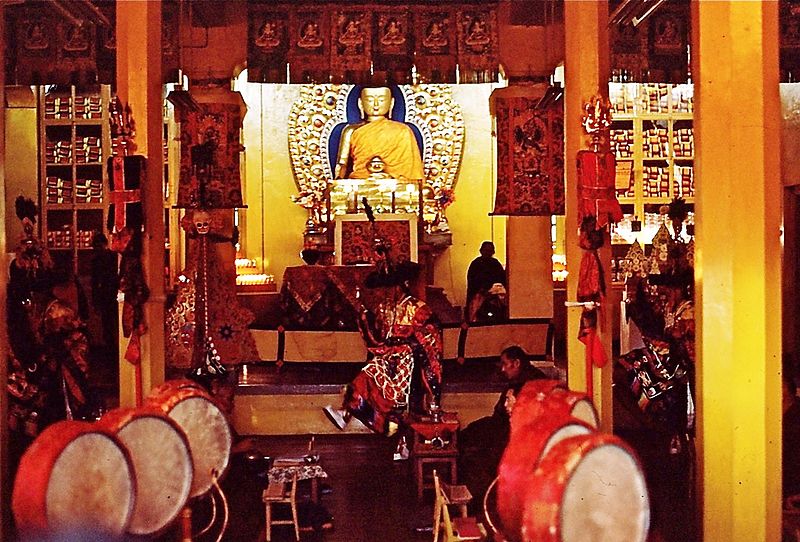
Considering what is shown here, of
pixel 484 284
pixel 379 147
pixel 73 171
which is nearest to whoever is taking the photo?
pixel 484 284

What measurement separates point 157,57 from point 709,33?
11.5 ft

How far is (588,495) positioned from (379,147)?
10408 mm

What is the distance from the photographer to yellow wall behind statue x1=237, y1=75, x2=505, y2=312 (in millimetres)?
13492

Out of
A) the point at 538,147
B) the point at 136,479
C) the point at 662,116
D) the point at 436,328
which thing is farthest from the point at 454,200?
the point at 136,479

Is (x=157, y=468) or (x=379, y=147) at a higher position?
(x=379, y=147)

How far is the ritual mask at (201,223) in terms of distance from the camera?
27.8 ft

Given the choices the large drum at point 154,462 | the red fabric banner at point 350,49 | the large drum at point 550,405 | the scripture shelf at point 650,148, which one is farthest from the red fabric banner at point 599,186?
the scripture shelf at point 650,148

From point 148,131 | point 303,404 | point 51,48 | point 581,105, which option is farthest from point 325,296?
point 581,105

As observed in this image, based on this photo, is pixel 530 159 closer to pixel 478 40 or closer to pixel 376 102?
pixel 478 40

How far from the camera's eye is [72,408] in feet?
23.4

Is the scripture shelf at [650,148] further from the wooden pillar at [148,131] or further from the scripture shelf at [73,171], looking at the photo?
the wooden pillar at [148,131]

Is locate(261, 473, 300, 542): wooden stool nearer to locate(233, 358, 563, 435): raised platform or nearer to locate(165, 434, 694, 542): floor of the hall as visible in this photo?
locate(165, 434, 694, 542): floor of the hall

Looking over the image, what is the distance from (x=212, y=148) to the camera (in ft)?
30.2

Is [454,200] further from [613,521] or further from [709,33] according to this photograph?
[613,521]
